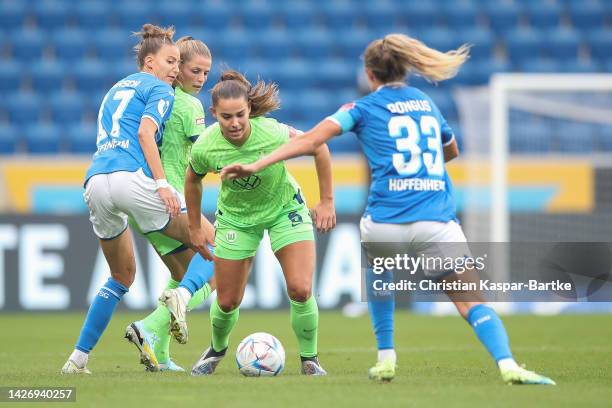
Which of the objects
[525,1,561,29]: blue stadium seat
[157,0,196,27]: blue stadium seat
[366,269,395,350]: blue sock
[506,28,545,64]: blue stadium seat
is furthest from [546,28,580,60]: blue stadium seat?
[366,269,395,350]: blue sock

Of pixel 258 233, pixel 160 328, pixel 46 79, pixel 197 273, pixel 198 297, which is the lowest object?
pixel 160 328

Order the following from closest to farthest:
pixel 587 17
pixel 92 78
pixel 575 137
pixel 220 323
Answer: pixel 220 323 → pixel 575 137 → pixel 92 78 → pixel 587 17

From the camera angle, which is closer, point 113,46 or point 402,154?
point 402,154

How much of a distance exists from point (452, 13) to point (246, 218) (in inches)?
492

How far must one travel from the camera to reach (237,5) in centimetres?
1791

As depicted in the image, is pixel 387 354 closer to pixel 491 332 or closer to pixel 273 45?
pixel 491 332

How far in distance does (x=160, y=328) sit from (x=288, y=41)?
37.8 feet

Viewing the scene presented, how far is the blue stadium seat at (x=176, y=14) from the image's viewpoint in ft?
57.6

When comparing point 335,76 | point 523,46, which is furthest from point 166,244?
point 523,46

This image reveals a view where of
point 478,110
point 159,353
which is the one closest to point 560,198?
point 478,110

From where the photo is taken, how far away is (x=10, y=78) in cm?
1678

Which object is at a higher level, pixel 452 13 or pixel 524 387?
pixel 452 13

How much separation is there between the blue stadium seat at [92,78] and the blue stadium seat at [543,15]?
7170 millimetres

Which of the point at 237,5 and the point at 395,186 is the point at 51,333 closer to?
the point at 395,186
